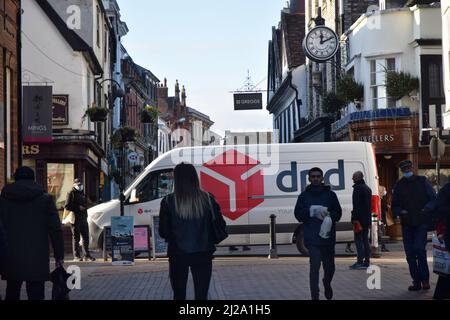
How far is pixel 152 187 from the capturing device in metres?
26.3

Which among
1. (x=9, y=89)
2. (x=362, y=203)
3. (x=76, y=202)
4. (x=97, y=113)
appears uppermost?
(x=97, y=113)

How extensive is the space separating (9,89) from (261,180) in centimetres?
641

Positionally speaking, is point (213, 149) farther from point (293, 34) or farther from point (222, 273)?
point (293, 34)

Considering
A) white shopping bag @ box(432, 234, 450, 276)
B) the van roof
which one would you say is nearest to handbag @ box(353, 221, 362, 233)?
the van roof

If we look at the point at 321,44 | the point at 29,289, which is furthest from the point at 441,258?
the point at 321,44

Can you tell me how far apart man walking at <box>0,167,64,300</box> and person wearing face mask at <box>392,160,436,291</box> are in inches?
230

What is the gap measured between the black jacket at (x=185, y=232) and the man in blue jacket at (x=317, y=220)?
9.58 feet

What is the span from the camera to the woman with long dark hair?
423 inches

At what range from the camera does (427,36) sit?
117ft

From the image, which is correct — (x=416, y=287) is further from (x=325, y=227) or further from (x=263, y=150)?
(x=263, y=150)

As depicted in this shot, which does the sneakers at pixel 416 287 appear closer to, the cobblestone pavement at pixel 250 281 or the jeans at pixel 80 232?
the cobblestone pavement at pixel 250 281

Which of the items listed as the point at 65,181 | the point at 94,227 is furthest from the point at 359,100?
the point at 94,227

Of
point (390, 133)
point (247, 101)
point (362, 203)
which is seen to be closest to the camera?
point (362, 203)

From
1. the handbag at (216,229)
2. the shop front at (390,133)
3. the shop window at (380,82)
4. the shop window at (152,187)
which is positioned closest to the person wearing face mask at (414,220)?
the handbag at (216,229)
